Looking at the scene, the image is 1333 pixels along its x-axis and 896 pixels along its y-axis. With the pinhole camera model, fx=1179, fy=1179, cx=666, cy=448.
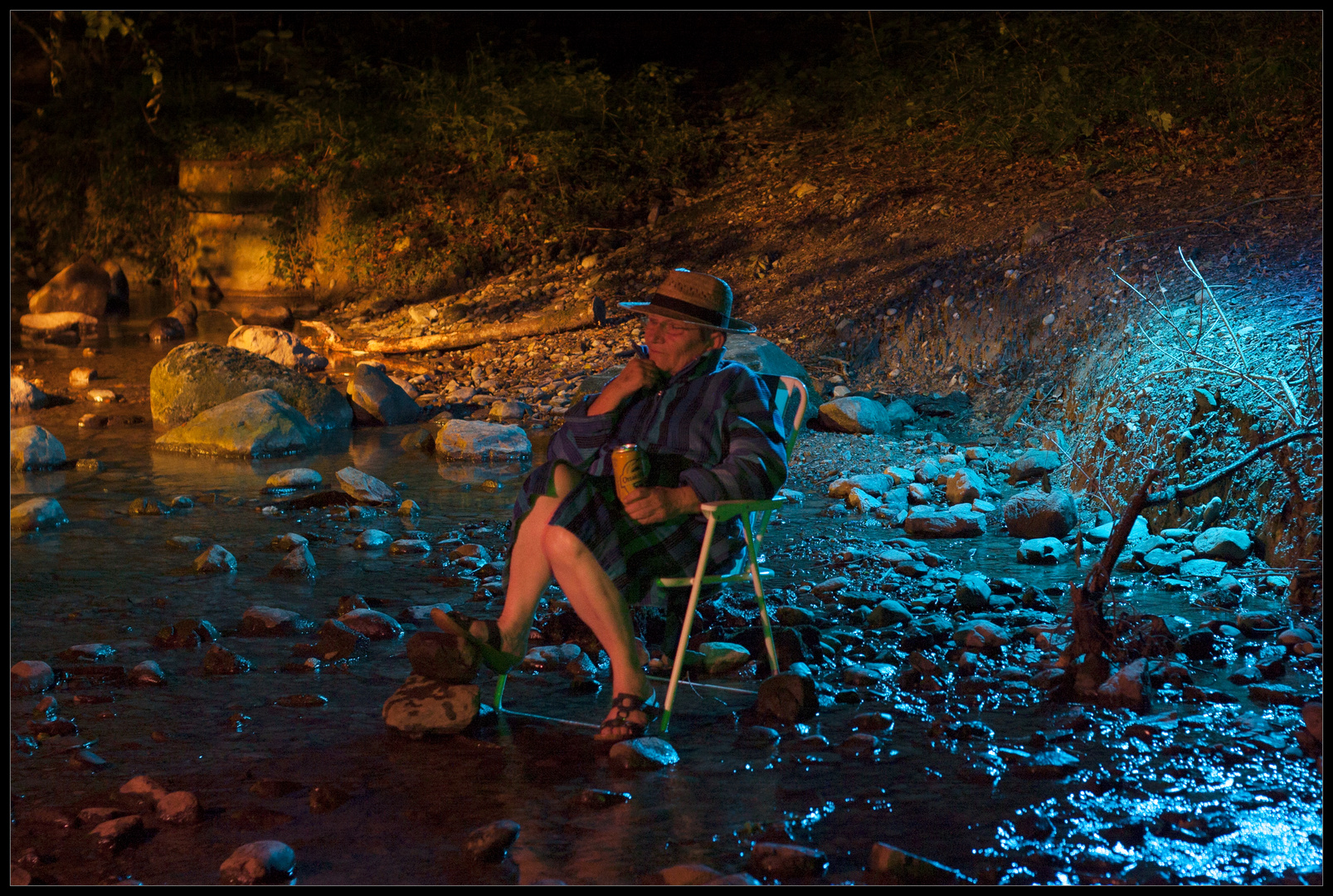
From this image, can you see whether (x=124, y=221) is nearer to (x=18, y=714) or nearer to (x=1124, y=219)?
(x=1124, y=219)

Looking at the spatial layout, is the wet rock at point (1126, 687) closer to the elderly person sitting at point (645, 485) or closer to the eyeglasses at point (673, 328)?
the elderly person sitting at point (645, 485)

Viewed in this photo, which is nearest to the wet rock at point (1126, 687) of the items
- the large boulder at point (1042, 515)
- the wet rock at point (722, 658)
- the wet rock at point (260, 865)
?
the wet rock at point (722, 658)

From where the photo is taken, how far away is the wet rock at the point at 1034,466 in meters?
6.73

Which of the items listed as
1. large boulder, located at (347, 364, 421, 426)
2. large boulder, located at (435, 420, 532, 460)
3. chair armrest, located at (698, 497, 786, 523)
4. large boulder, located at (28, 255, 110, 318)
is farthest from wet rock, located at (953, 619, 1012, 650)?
large boulder, located at (28, 255, 110, 318)

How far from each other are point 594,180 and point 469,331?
9.98ft

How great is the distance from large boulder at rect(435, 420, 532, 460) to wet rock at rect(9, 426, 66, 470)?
2.43 metres

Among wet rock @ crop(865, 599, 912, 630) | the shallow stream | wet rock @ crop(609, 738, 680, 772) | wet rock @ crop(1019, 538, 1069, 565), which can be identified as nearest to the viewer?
the shallow stream

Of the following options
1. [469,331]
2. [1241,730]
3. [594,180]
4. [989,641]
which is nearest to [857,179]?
[594,180]

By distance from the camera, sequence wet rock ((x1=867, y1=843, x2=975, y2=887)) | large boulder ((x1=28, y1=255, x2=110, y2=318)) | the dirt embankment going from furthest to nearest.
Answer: large boulder ((x1=28, y1=255, x2=110, y2=318)) → the dirt embankment → wet rock ((x1=867, y1=843, x2=975, y2=887))

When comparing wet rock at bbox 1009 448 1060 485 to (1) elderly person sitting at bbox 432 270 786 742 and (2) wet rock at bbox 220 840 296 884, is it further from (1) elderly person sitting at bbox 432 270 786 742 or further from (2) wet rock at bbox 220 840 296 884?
(2) wet rock at bbox 220 840 296 884

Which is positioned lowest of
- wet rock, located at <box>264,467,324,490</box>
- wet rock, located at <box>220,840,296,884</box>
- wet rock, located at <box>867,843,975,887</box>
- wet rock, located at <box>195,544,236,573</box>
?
wet rock, located at <box>264,467,324,490</box>

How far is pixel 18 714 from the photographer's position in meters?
3.62

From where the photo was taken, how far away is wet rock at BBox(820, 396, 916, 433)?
7.81 meters

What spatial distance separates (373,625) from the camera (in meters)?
4.42
